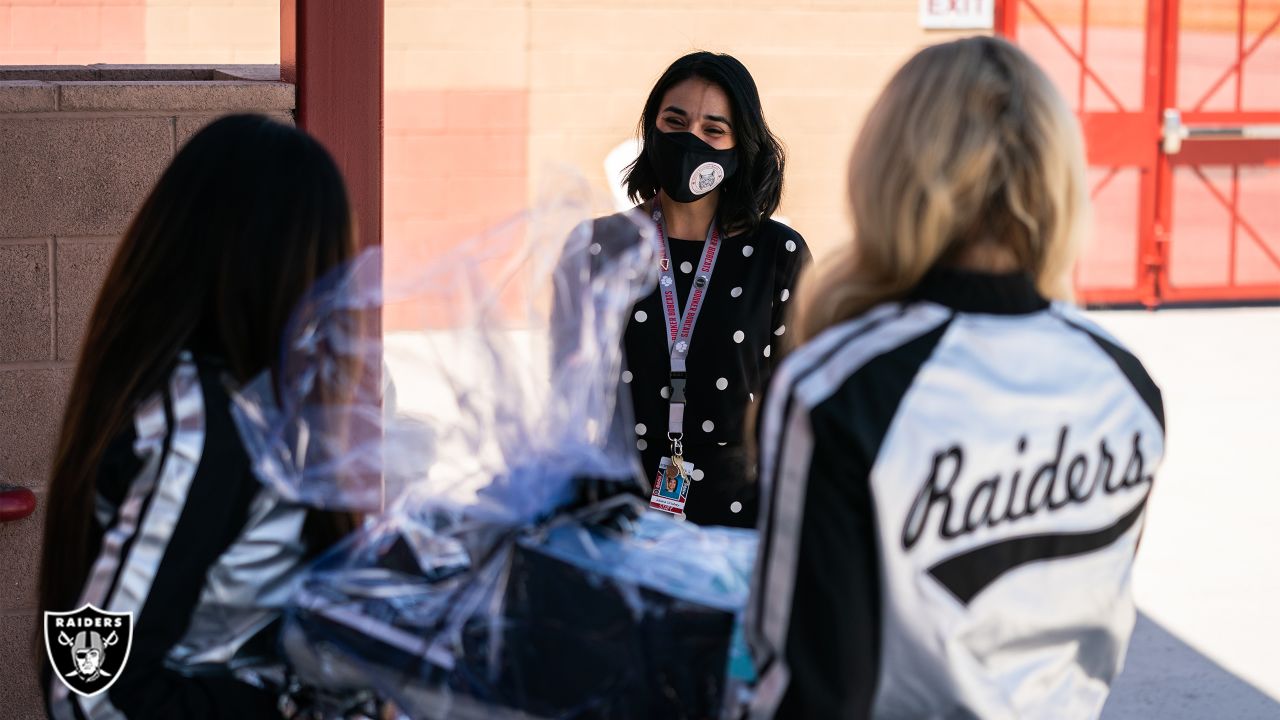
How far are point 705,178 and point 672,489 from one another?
64 centimetres

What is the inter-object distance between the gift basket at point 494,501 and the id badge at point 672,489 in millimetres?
1169

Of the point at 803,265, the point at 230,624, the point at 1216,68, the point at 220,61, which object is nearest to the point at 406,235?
the point at 220,61

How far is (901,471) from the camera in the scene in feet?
4.83

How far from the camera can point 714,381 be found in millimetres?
3002

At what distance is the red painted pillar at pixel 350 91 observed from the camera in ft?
9.93

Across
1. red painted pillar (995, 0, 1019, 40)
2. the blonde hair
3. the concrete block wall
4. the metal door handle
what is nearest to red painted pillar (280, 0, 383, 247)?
the concrete block wall

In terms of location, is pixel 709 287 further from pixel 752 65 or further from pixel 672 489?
pixel 752 65

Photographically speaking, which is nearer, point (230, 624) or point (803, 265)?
point (230, 624)

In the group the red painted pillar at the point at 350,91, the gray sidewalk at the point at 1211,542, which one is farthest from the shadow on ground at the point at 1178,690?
the red painted pillar at the point at 350,91

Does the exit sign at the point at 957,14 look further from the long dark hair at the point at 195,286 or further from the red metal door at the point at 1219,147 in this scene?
the long dark hair at the point at 195,286

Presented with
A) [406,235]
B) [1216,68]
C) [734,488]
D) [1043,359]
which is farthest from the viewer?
[1216,68]

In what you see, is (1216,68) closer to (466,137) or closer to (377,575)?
(466,137)

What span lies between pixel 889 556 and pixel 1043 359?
29cm

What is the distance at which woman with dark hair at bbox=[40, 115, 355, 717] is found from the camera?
1.55 meters
